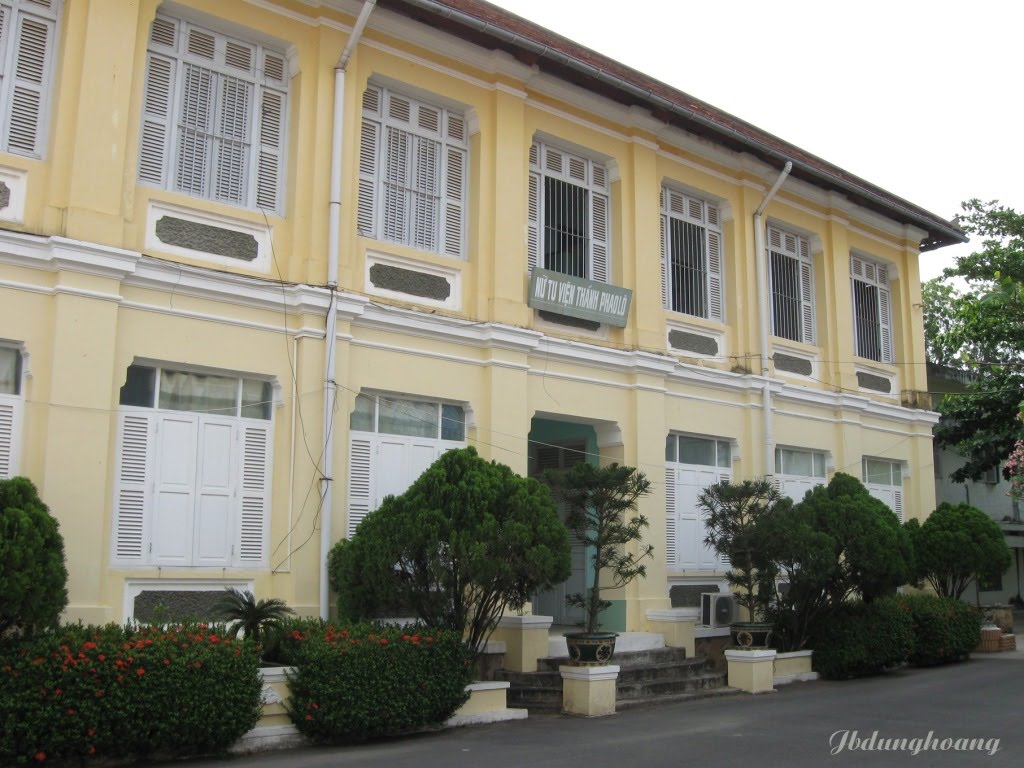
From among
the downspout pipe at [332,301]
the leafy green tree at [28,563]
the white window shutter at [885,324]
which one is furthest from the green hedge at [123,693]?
the white window shutter at [885,324]

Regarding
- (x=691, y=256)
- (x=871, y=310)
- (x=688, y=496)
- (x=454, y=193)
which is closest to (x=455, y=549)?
(x=454, y=193)

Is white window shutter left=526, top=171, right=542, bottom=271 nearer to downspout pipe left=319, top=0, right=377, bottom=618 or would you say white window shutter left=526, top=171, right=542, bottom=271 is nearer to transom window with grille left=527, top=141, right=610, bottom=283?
transom window with grille left=527, top=141, right=610, bottom=283

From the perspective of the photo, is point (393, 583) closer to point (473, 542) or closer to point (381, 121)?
point (473, 542)

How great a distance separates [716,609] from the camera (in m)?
14.0

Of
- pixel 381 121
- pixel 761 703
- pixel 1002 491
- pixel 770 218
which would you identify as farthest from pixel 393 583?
pixel 1002 491

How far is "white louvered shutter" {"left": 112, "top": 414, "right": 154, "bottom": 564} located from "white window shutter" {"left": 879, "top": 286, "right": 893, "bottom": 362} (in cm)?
1419

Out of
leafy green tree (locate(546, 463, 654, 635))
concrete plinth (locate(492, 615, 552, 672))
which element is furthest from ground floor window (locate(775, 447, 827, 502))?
concrete plinth (locate(492, 615, 552, 672))

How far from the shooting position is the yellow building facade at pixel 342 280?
9602 millimetres

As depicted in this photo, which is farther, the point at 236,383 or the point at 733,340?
the point at 733,340

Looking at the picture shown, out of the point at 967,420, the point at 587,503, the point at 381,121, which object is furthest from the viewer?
the point at 967,420

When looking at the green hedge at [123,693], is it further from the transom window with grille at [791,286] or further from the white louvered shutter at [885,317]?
the white louvered shutter at [885,317]

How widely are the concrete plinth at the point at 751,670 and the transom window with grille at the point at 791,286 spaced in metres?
6.12

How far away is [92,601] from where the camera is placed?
911 centimetres

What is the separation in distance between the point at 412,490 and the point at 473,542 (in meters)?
0.97
